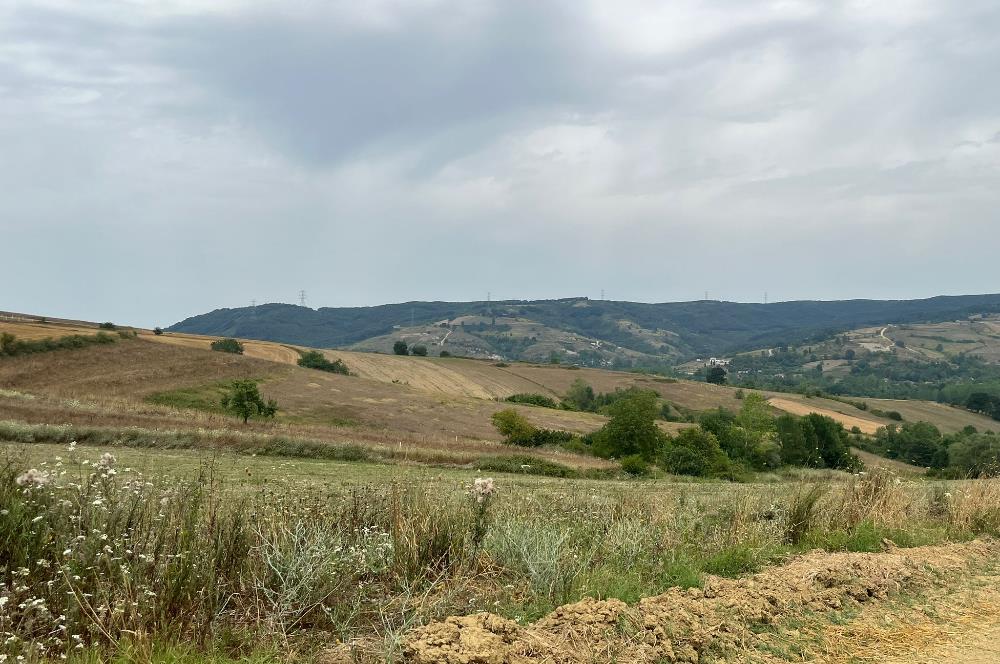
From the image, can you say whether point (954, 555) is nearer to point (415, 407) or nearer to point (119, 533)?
point (119, 533)

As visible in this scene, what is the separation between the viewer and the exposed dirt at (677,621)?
16.3 ft

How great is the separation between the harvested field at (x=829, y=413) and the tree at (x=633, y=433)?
56.2 m

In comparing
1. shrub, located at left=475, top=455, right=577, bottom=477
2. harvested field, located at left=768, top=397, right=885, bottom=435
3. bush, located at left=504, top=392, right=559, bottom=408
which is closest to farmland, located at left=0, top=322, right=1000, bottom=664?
shrub, located at left=475, top=455, right=577, bottom=477

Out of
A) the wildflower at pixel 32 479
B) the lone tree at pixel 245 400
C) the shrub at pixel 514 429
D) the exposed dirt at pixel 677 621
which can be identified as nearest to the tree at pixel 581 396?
the shrub at pixel 514 429

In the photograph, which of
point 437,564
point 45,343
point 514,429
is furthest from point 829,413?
point 437,564

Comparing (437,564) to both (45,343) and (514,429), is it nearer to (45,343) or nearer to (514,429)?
(514,429)

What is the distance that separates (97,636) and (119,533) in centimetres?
131

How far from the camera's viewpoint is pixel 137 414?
36094 mm

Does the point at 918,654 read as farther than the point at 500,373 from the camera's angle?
No

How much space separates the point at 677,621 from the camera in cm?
587

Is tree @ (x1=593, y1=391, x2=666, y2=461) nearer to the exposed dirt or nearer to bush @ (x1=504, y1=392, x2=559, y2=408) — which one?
the exposed dirt

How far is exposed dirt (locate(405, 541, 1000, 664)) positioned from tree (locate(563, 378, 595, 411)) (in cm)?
9451

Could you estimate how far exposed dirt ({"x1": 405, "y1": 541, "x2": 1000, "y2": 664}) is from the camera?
4.97 m

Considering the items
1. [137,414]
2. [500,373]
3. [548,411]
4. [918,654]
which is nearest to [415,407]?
[548,411]
